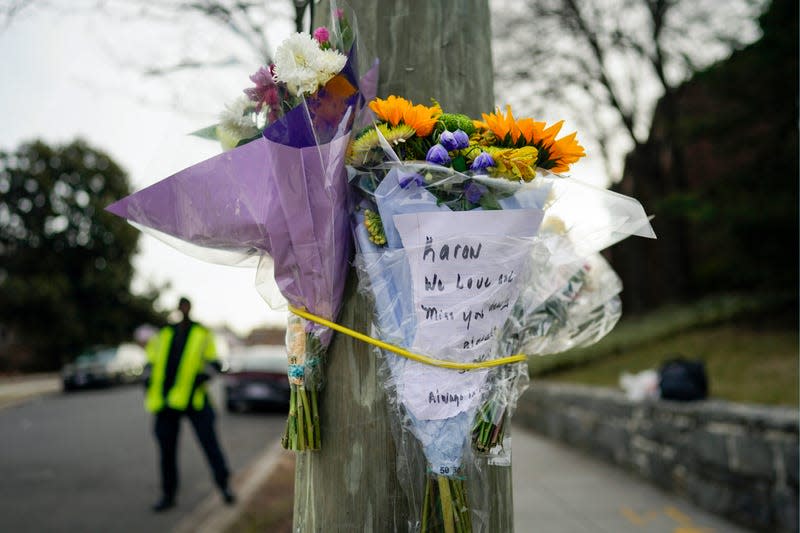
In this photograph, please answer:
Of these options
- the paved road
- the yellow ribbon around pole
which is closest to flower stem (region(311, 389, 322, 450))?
the yellow ribbon around pole

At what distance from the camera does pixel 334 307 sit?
1.79 metres

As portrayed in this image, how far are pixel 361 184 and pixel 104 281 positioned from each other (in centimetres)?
3277

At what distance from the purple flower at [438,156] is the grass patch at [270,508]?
3958 millimetres

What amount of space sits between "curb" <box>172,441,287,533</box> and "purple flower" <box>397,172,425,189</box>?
4477mm

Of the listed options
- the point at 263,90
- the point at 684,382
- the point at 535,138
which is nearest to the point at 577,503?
the point at 684,382

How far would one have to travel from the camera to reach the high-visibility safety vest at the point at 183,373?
618 centimetres

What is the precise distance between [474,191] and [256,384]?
12.2m

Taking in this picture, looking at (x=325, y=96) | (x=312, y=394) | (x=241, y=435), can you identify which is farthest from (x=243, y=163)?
(x=241, y=435)

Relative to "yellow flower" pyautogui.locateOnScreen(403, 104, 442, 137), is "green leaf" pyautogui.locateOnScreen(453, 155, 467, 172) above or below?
below

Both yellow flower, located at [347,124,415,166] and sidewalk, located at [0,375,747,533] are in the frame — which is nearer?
yellow flower, located at [347,124,415,166]

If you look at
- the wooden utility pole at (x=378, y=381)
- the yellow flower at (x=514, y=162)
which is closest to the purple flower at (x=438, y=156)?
the yellow flower at (x=514, y=162)

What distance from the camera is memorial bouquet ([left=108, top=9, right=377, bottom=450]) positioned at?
64.9 inches

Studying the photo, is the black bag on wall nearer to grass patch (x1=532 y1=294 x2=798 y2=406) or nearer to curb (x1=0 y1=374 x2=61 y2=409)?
grass patch (x1=532 y1=294 x2=798 y2=406)

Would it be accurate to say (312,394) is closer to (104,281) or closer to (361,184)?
(361,184)
